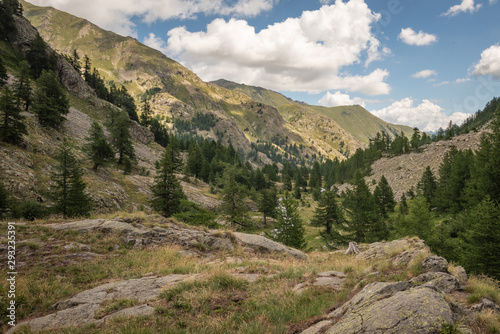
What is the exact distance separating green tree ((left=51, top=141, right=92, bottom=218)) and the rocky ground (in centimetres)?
605

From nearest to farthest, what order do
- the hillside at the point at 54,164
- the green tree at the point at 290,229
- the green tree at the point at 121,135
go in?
1. the hillside at the point at 54,164
2. the green tree at the point at 290,229
3. the green tree at the point at 121,135

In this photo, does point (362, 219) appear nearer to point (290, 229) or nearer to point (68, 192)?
point (290, 229)

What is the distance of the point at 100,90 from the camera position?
285 feet

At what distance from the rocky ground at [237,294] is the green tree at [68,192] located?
19.8ft

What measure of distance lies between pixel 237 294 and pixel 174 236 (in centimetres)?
944

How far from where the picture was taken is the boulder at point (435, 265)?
27.6ft

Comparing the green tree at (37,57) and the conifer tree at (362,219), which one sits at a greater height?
the green tree at (37,57)

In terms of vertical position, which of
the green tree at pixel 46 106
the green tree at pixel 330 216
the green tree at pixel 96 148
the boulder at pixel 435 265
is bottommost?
the green tree at pixel 330 216

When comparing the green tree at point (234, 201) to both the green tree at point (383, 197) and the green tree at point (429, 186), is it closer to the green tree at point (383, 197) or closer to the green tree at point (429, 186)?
the green tree at point (383, 197)

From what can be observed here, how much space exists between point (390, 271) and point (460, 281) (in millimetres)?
2261

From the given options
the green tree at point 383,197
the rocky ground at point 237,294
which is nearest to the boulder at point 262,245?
the rocky ground at point 237,294

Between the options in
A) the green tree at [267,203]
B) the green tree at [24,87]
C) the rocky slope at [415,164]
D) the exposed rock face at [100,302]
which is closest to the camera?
the exposed rock face at [100,302]

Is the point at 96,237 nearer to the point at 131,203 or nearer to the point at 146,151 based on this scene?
the point at 131,203

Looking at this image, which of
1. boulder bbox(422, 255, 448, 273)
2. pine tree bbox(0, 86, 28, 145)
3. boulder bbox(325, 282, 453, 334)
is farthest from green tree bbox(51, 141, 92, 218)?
boulder bbox(422, 255, 448, 273)
